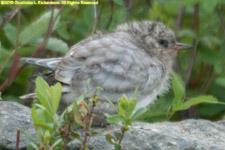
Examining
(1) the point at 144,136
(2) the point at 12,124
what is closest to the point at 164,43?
(1) the point at 144,136

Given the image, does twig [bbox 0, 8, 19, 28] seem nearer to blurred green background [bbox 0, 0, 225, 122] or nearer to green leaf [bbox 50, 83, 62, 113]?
blurred green background [bbox 0, 0, 225, 122]

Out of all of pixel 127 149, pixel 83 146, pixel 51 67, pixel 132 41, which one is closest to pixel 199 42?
pixel 132 41

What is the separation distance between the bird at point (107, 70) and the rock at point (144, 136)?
0.21 metres

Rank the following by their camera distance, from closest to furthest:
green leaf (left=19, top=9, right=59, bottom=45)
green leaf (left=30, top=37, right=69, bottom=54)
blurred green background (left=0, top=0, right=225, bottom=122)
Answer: green leaf (left=19, top=9, right=59, bottom=45)
green leaf (left=30, top=37, right=69, bottom=54)
blurred green background (left=0, top=0, right=225, bottom=122)

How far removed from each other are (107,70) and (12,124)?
719mm

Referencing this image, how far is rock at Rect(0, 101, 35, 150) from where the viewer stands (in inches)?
117

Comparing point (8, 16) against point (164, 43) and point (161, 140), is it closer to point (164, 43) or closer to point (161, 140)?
point (164, 43)

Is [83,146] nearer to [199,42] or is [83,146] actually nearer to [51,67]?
[51,67]

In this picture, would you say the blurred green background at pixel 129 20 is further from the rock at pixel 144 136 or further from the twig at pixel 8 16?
the rock at pixel 144 136

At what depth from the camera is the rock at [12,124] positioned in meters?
2.98

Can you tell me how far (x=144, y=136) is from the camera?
10.2ft

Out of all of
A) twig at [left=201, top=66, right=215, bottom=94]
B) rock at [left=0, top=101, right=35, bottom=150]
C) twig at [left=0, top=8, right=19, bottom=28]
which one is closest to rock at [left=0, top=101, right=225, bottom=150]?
rock at [left=0, top=101, right=35, bottom=150]

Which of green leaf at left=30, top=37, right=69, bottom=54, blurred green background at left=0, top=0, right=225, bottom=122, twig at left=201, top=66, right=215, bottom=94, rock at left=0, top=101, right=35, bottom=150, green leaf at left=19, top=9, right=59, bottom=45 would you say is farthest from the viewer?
twig at left=201, top=66, right=215, bottom=94

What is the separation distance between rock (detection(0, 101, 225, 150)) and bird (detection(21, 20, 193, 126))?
0.21 m
